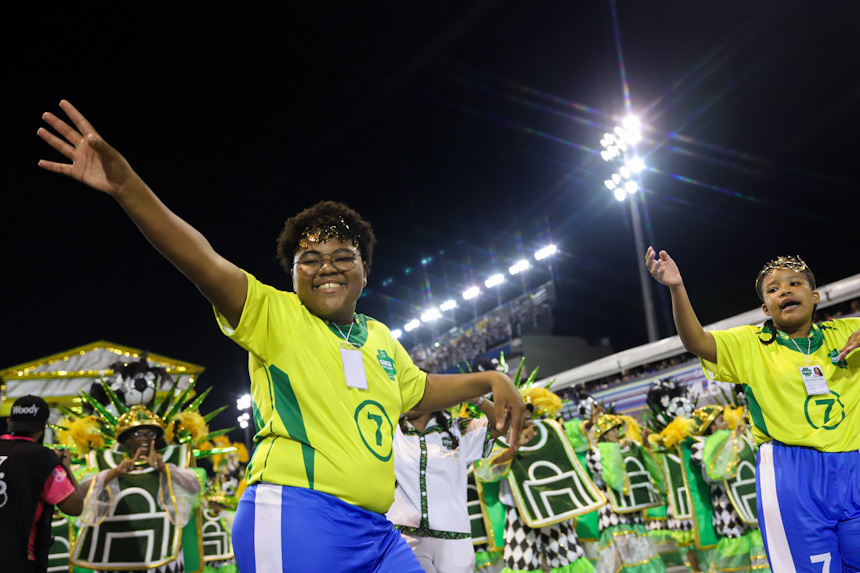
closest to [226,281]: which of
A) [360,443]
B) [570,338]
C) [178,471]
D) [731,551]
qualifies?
[360,443]

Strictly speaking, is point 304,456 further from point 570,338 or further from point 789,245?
point 570,338

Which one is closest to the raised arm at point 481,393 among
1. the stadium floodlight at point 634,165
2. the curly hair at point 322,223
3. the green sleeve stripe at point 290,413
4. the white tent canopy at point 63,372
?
the curly hair at point 322,223

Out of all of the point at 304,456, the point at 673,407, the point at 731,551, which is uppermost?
the point at 673,407

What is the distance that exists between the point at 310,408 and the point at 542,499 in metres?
4.08

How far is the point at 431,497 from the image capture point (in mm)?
4797

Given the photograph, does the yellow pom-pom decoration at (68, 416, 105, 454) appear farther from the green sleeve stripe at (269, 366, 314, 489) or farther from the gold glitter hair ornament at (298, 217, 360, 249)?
the green sleeve stripe at (269, 366, 314, 489)

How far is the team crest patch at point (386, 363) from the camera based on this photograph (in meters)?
2.45

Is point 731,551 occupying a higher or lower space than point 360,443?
lower

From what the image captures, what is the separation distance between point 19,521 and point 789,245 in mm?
14620

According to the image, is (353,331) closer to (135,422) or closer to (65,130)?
(65,130)

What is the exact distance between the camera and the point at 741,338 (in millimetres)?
3688

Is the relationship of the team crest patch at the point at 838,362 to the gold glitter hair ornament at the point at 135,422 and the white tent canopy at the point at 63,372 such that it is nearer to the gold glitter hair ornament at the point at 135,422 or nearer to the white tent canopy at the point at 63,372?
the gold glitter hair ornament at the point at 135,422

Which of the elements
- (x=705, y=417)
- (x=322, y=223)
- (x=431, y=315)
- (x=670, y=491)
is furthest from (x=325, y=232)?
(x=431, y=315)

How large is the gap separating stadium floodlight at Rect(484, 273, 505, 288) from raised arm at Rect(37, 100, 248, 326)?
27.7m
